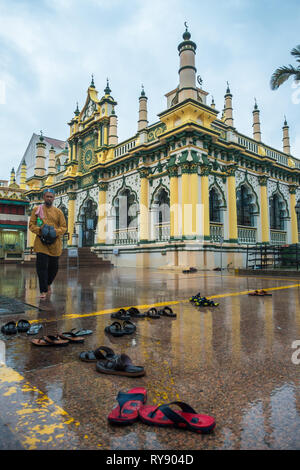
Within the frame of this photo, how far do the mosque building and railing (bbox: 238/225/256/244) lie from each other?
0.06 metres

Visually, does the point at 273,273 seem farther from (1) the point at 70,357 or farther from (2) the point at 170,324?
(1) the point at 70,357

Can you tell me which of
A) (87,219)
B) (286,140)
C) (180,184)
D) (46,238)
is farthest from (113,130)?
(46,238)

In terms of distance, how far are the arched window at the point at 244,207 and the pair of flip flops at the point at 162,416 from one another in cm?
1683

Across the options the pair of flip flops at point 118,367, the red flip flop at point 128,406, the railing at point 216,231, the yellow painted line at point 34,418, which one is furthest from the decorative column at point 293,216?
the yellow painted line at point 34,418

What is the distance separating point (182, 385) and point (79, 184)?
22823mm

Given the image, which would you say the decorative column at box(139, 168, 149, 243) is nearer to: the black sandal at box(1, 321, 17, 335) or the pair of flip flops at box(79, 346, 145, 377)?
the black sandal at box(1, 321, 17, 335)

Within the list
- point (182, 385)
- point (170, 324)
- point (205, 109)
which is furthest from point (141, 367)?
point (205, 109)

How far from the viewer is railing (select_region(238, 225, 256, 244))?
16422 mm

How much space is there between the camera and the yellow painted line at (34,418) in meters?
1.02

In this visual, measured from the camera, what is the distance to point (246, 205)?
17797 millimetres

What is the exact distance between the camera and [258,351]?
6.86 feet

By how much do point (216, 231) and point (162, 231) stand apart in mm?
2895

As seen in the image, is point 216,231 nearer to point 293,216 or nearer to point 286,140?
point 293,216

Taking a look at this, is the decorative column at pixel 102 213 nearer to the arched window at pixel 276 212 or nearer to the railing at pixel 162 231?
the railing at pixel 162 231
